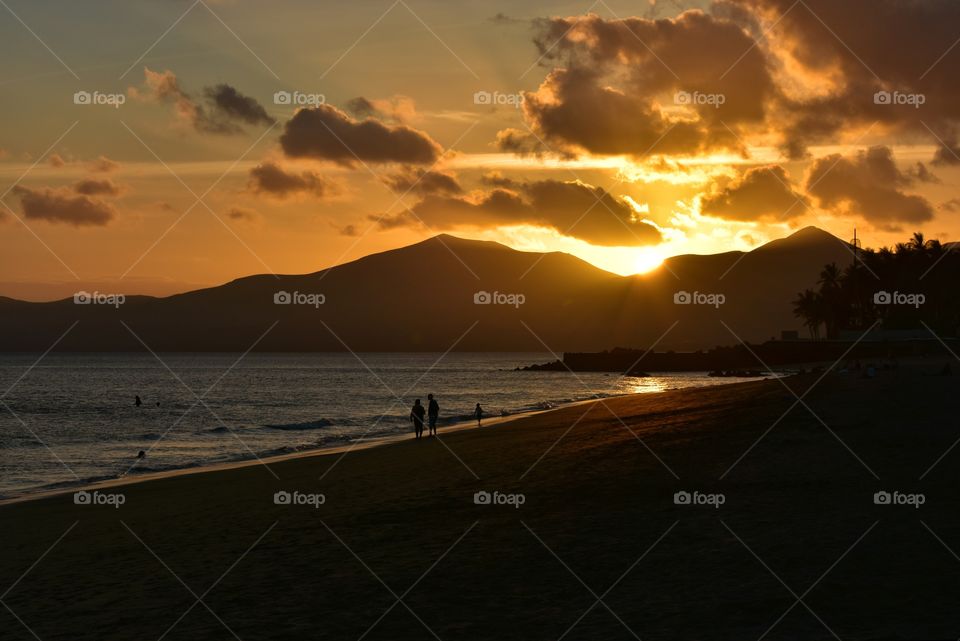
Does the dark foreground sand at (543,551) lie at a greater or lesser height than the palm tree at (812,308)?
lesser

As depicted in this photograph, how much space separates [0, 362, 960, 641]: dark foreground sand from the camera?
1065 cm

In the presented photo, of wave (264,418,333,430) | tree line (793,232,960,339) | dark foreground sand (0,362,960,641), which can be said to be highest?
tree line (793,232,960,339)

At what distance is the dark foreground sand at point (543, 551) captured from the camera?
10648 mm

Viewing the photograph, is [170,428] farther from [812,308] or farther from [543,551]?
[812,308]

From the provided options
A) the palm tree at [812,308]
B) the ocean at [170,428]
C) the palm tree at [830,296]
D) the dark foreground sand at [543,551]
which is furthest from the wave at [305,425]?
the palm tree at [812,308]

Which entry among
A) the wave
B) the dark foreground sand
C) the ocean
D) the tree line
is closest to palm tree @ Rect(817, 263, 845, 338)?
the tree line

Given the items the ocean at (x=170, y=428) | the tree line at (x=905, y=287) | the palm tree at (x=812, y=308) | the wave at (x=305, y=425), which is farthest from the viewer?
the palm tree at (x=812, y=308)

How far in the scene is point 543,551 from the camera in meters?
13.9

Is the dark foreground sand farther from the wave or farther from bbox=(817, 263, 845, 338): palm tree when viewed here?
bbox=(817, 263, 845, 338): palm tree

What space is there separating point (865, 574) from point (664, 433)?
1766 centimetres

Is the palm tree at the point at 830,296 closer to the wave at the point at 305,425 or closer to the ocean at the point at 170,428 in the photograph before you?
the ocean at the point at 170,428

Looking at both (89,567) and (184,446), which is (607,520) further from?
(184,446)

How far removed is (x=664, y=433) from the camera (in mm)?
29156

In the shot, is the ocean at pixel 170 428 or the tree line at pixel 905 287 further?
the tree line at pixel 905 287
